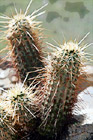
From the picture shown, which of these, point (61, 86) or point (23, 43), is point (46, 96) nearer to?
point (61, 86)

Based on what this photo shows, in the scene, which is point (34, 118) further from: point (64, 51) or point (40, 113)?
point (64, 51)

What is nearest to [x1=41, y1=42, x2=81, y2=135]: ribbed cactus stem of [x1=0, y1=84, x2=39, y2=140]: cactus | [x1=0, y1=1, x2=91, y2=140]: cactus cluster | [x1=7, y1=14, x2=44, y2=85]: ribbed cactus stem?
[x1=0, y1=1, x2=91, y2=140]: cactus cluster

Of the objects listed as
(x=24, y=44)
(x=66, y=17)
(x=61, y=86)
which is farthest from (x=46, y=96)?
(x=66, y=17)

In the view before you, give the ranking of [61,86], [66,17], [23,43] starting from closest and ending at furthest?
1. [61,86]
2. [23,43]
3. [66,17]

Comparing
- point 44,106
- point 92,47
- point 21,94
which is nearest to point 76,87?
point 44,106

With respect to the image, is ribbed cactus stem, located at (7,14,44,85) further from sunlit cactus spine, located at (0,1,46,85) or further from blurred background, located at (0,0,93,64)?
blurred background, located at (0,0,93,64)

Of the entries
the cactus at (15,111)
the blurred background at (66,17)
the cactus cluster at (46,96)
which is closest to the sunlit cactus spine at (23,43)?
the cactus cluster at (46,96)
